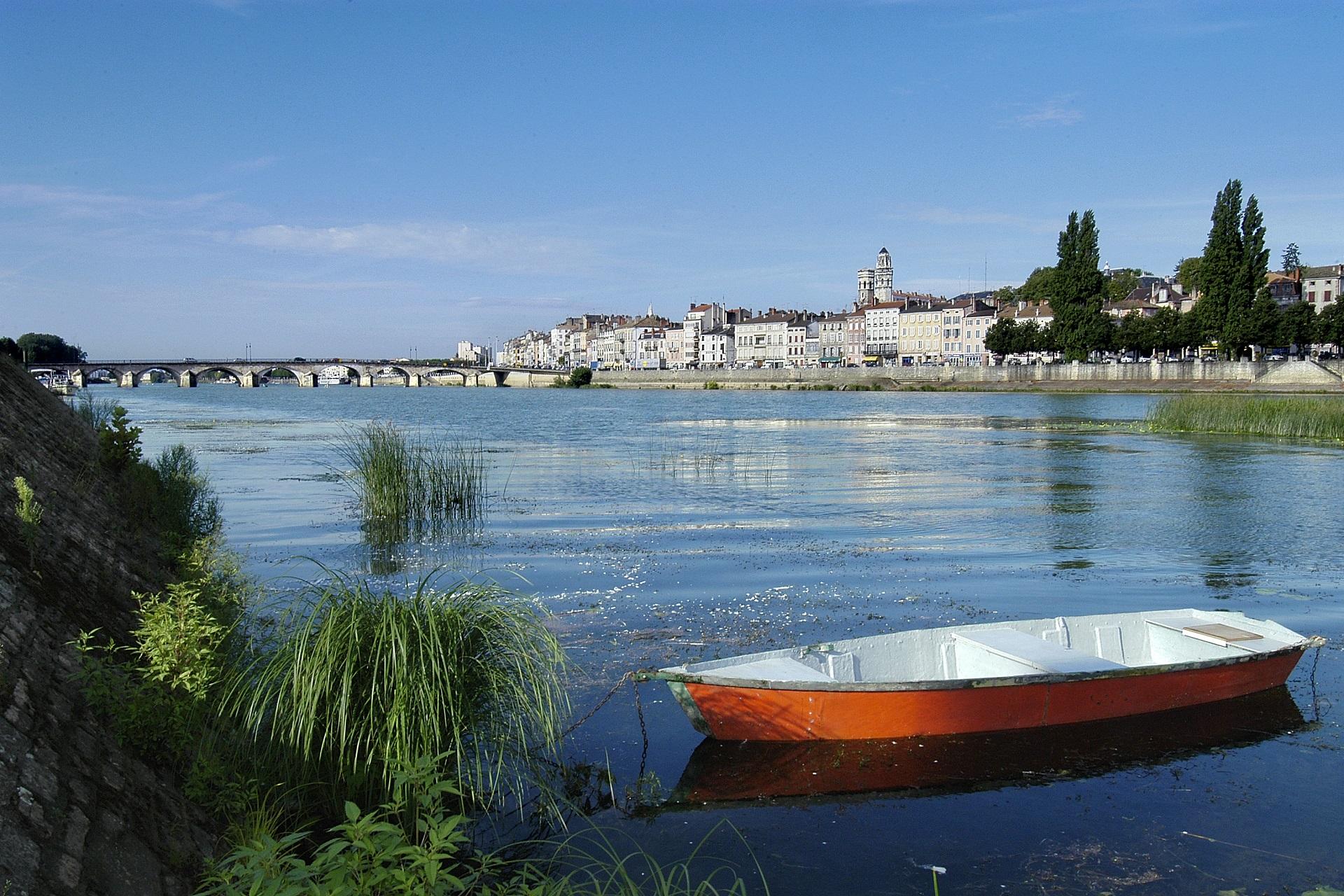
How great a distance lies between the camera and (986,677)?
28.7 feet

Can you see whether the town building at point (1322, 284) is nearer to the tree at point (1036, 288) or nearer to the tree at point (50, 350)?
the tree at point (1036, 288)

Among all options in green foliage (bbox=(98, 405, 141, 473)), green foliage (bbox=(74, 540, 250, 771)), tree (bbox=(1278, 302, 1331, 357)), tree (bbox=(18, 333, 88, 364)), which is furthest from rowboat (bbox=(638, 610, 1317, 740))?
tree (bbox=(18, 333, 88, 364))

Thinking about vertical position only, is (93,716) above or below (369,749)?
above

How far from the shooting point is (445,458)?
2844cm

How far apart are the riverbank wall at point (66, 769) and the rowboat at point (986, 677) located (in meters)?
3.80

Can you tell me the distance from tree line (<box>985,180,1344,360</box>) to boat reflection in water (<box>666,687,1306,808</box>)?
85715mm

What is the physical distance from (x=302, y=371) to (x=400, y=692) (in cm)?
16304

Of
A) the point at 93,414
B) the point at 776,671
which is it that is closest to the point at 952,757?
the point at 776,671

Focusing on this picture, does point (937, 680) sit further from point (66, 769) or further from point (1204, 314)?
point (1204, 314)

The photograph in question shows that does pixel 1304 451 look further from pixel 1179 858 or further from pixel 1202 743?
pixel 1179 858

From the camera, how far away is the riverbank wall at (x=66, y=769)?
4.30m

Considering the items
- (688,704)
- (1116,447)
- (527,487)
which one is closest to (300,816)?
(688,704)

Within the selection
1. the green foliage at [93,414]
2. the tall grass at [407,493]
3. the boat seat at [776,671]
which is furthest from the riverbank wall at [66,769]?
the green foliage at [93,414]

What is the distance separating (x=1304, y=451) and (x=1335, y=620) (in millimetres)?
27244
